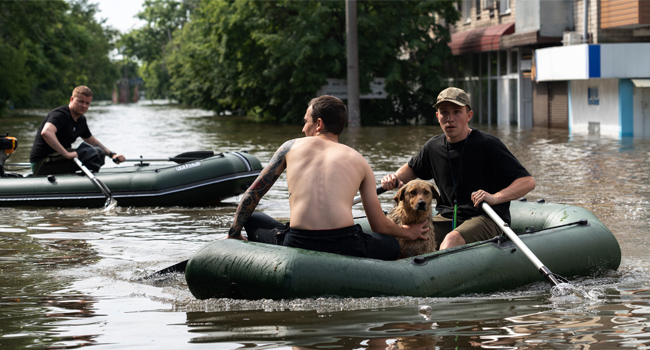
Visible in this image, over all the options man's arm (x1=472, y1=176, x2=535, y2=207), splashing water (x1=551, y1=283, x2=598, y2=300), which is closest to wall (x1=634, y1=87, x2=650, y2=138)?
man's arm (x1=472, y1=176, x2=535, y2=207)

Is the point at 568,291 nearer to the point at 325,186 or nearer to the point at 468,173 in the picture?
the point at 468,173

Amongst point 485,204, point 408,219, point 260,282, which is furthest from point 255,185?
point 485,204

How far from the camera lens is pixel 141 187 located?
38.5 ft

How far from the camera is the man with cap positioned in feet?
20.6

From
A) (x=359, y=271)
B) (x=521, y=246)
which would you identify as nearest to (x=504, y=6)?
(x=521, y=246)

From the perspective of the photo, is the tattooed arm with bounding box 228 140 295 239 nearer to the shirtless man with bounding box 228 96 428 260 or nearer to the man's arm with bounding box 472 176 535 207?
the shirtless man with bounding box 228 96 428 260

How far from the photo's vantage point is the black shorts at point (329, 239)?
5.63m

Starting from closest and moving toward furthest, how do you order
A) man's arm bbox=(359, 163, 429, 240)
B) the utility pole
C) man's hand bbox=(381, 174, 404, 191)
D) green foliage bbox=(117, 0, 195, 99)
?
man's arm bbox=(359, 163, 429, 240) < man's hand bbox=(381, 174, 404, 191) < the utility pole < green foliage bbox=(117, 0, 195, 99)

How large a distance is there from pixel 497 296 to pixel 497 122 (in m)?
27.0

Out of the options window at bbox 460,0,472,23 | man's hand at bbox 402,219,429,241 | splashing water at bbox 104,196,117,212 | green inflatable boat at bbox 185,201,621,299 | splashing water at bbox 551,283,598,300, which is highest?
window at bbox 460,0,472,23

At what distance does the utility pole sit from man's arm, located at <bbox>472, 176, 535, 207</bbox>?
79.1 feet

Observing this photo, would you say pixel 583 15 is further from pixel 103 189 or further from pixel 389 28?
pixel 103 189

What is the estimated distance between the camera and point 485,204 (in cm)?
621

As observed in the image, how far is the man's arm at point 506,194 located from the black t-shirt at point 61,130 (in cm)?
709
